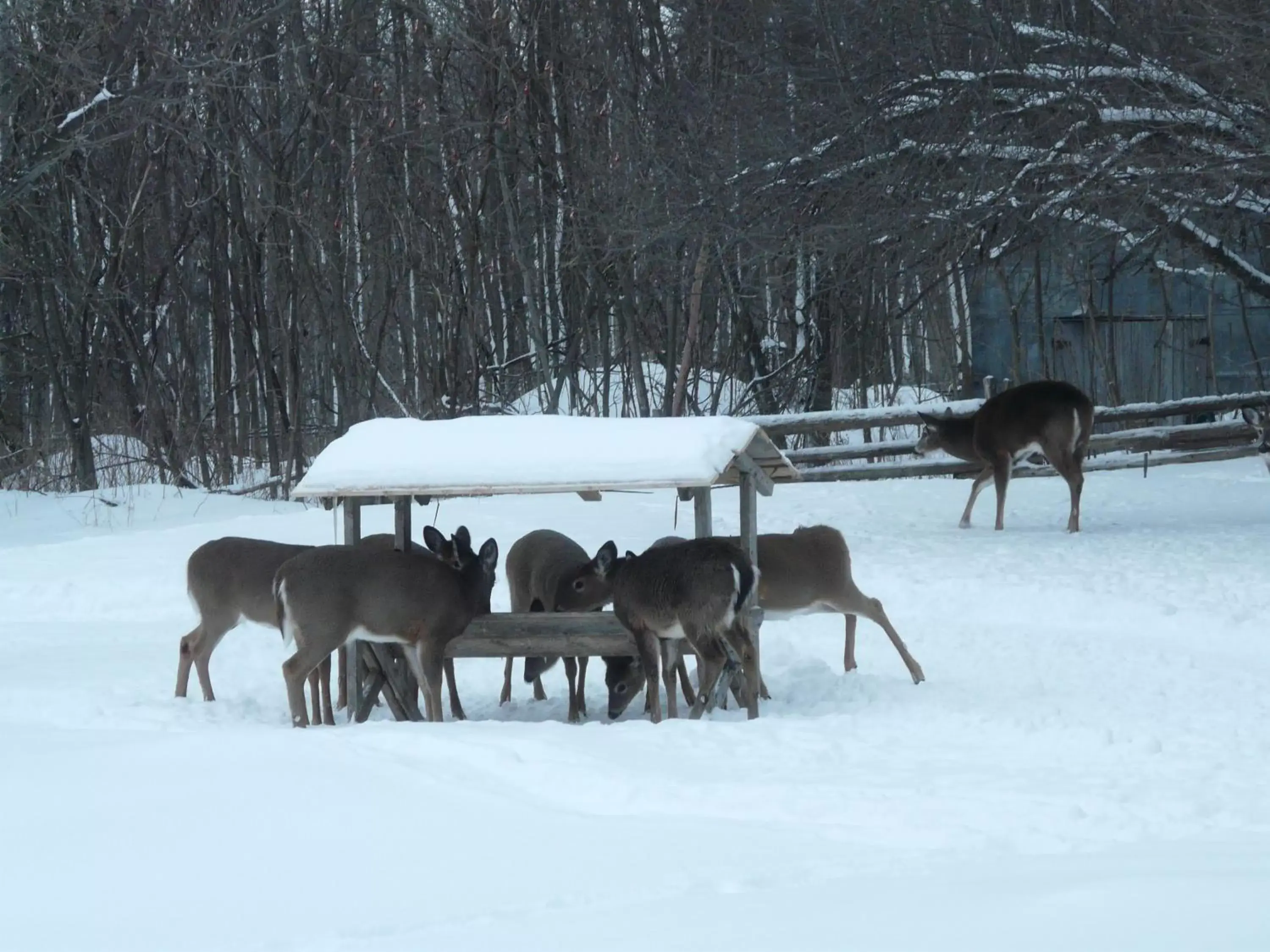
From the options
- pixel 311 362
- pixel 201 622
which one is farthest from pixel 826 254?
A: pixel 311 362

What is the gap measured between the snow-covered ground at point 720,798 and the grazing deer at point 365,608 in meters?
0.74

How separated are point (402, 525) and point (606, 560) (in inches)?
56.8

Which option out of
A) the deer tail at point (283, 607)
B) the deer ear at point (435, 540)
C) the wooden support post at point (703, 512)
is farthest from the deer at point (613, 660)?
the deer tail at point (283, 607)

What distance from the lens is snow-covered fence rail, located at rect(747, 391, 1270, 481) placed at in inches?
770

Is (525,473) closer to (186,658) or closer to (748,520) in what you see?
(748,520)

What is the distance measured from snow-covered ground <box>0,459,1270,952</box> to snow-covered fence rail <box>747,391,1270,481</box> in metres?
6.14

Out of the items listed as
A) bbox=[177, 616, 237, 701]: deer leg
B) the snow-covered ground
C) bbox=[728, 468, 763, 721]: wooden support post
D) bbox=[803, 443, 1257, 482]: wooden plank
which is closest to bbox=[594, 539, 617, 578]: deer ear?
bbox=[728, 468, 763, 721]: wooden support post

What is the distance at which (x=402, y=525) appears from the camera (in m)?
10.5

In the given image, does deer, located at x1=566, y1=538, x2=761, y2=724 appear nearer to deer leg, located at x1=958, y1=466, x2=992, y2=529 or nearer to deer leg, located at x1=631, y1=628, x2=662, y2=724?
deer leg, located at x1=631, y1=628, x2=662, y2=724

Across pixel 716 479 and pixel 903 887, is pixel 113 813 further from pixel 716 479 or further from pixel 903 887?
pixel 716 479

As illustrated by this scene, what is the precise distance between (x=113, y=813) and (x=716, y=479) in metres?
4.10

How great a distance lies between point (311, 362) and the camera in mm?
26188

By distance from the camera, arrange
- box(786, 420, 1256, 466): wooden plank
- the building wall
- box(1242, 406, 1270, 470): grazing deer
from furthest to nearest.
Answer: the building wall → box(786, 420, 1256, 466): wooden plank → box(1242, 406, 1270, 470): grazing deer

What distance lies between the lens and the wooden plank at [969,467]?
66.3 ft
